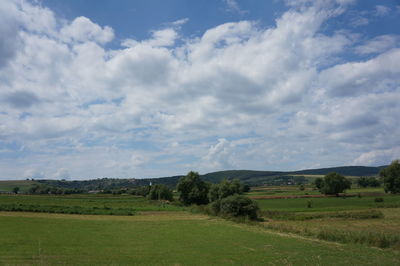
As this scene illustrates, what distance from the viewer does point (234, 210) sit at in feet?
179

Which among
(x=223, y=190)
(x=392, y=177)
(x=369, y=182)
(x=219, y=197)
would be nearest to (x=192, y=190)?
(x=219, y=197)

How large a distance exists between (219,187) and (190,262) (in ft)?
221

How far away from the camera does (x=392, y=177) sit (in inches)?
3693

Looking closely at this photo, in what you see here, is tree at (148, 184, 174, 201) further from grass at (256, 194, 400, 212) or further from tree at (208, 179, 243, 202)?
grass at (256, 194, 400, 212)

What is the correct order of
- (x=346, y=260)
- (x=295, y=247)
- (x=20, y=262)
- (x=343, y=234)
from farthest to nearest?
1. (x=343, y=234)
2. (x=295, y=247)
3. (x=346, y=260)
4. (x=20, y=262)

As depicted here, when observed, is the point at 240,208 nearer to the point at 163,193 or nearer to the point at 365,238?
the point at 365,238

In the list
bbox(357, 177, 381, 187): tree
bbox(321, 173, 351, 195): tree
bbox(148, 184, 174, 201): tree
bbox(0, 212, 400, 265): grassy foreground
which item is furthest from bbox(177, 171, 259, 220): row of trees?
bbox(357, 177, 381, 187): tree

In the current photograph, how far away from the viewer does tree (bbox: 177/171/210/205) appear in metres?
93.6

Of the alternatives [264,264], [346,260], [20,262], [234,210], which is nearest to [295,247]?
[346,260]

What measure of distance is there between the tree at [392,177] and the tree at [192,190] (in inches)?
2281

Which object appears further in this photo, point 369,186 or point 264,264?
point 369,186

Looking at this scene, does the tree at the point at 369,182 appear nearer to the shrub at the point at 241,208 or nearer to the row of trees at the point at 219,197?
the row of trees at the point at 219,197

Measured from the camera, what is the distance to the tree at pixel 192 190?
3686 inches

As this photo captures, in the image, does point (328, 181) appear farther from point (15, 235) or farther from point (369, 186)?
point (15, 235)
